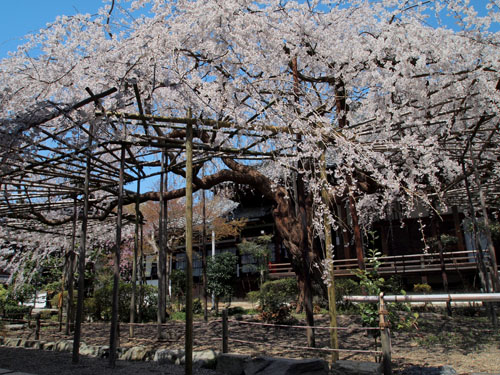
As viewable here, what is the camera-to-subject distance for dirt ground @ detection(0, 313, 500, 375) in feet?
18.9

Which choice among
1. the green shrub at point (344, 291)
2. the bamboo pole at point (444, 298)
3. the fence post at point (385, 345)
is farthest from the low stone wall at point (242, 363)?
the green shrub at point (344, 291)

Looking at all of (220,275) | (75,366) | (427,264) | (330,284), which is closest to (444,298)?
(330,284)

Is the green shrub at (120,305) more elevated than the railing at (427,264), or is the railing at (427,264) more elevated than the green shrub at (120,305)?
the railing at (427,264)

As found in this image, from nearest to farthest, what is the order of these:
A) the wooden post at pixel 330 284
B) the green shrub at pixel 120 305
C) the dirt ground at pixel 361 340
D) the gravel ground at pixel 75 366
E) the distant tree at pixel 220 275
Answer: the gravel ground at pixel 75 366 → the wooden post at pixel 330 284 → the dirt ground at pixel 361 340 → the green shrub at pixel 120 305 → the distant tree at pixel 220 275

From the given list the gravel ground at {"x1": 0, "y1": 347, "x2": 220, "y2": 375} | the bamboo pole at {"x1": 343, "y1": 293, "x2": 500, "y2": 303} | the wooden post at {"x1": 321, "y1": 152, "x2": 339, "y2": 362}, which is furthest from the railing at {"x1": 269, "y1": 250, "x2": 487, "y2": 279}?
the gravel ground at {"x1": 0, "y1": 347, "x2": 220, "y2": 375}

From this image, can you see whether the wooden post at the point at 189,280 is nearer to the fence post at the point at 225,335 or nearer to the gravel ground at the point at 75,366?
the gravel ground at the point at 75,366

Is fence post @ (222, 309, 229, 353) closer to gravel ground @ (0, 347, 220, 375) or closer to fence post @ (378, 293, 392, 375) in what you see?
gravel ground @ (0, 347, 220, 375)

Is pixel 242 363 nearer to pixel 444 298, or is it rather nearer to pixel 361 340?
pixel 444 298

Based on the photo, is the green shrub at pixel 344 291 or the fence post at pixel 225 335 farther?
the green shrub at pixel 344 291

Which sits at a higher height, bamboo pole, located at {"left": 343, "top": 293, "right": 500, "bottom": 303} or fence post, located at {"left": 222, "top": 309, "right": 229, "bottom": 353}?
bamboo pole, located at {"left": 343, "top": 293, "right": 500, "bottom": 303}

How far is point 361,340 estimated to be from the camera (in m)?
7.18

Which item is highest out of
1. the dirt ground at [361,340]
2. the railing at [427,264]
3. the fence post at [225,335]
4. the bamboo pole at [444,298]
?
the railing at [427,264]

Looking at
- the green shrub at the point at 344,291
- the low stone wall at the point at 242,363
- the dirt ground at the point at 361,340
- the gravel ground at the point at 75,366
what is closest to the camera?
the low stone wall at the point at 242,363

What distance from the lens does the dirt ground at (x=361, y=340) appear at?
5.77 metres
